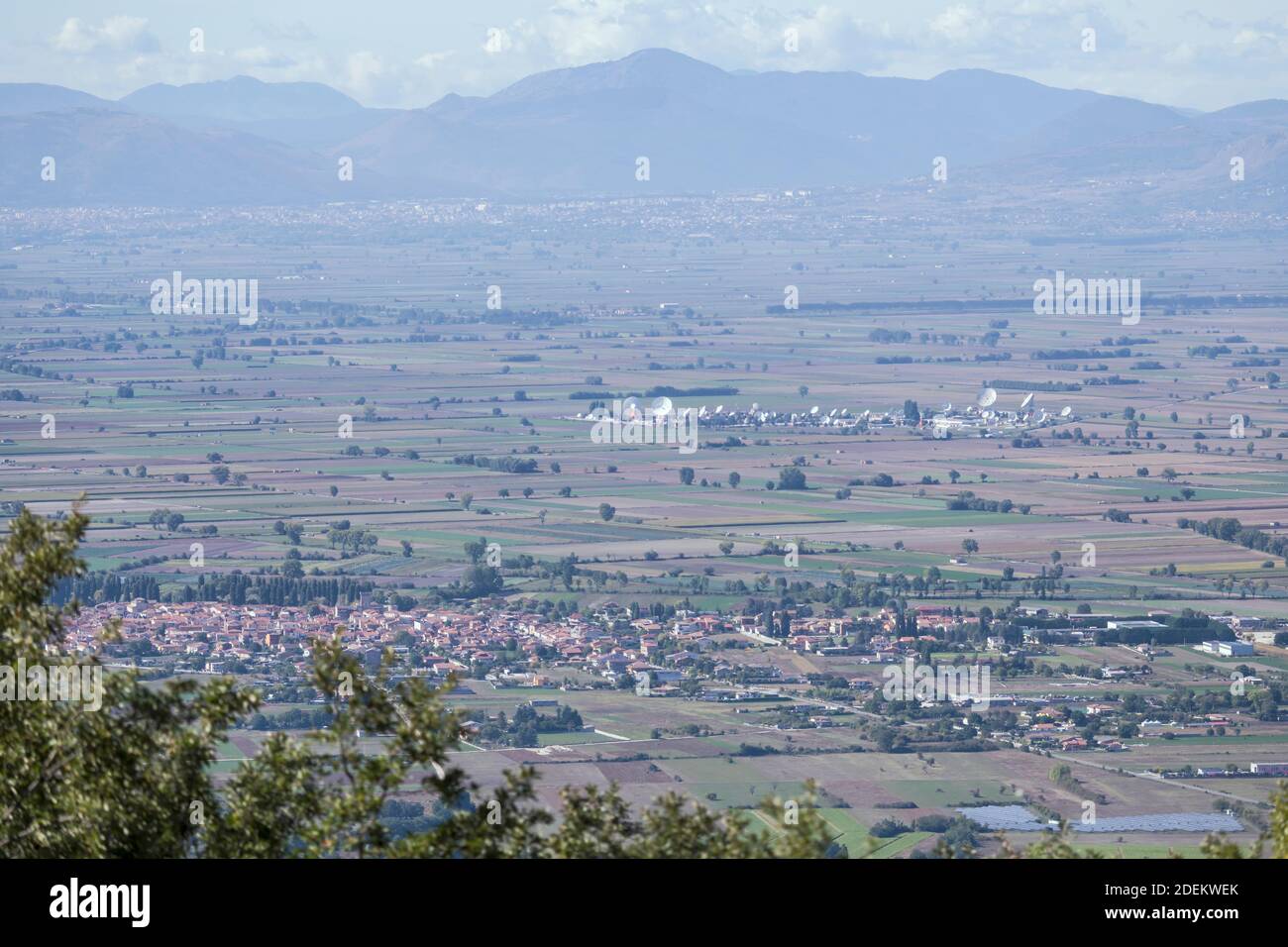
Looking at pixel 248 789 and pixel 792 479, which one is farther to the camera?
pixel 792 479

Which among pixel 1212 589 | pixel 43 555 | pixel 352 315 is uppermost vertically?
pixel 352 315

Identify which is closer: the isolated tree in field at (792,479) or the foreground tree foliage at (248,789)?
the foreground tree foliage at (248,789)

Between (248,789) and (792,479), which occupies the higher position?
(248,789)

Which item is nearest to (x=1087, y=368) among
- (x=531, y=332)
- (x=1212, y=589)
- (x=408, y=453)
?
(x=531, y=332)

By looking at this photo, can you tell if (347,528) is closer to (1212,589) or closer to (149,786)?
(1212,589)

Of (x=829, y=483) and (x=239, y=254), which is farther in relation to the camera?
(x=239, y=254)

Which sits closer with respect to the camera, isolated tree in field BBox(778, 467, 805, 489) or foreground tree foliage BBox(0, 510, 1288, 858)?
foreground tree foliage BBox(0, 510, 1288, 858)
